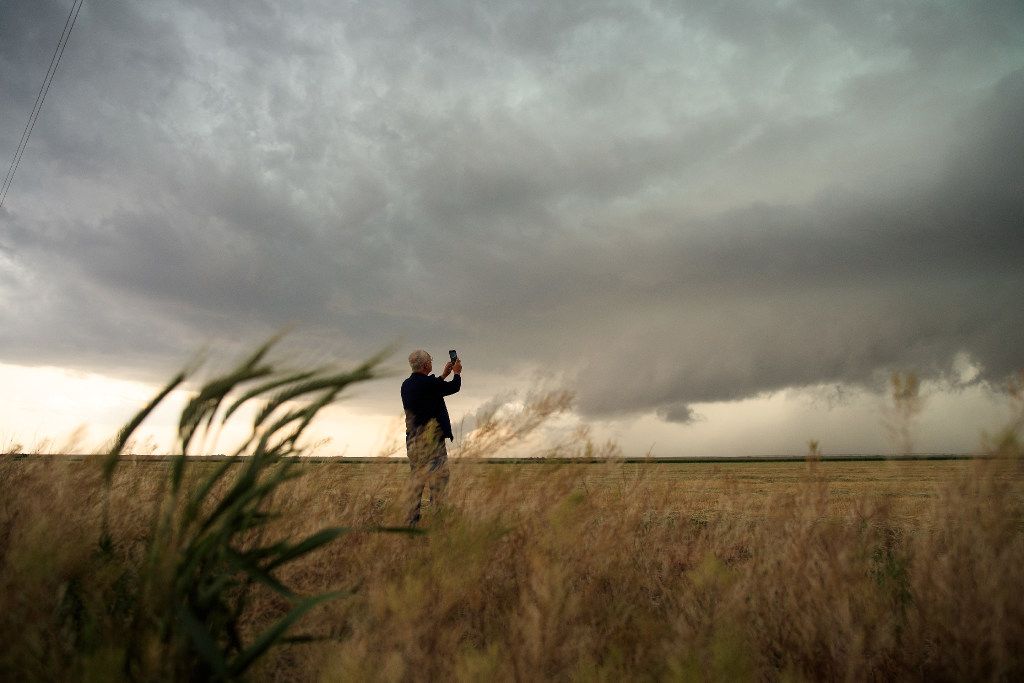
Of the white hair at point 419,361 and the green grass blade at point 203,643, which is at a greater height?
the white hair at point 419,361

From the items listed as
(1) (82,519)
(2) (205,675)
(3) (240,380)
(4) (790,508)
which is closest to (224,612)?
(2) (205,675)

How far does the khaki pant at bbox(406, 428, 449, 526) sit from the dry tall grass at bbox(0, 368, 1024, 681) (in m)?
0.12

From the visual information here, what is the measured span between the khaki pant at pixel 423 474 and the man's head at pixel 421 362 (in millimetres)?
2243

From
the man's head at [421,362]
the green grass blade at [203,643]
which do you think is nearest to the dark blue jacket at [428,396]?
the man's head at [421,362]

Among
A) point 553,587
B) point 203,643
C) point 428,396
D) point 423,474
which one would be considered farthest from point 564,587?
point 428,396

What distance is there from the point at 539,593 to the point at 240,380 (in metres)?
1.42

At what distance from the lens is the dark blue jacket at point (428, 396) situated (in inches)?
259

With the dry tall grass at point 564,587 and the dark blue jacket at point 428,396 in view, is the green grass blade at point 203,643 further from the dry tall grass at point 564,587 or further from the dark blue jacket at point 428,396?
the dark blue jacket at point 428,396

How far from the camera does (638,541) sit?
468cm

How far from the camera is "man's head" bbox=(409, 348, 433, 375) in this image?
267 inches

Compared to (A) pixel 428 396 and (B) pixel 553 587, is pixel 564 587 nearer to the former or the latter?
(B) pixel 553 587

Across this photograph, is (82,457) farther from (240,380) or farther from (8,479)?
(240,380)

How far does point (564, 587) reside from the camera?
2801 mm

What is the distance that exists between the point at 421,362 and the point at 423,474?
317 cm
